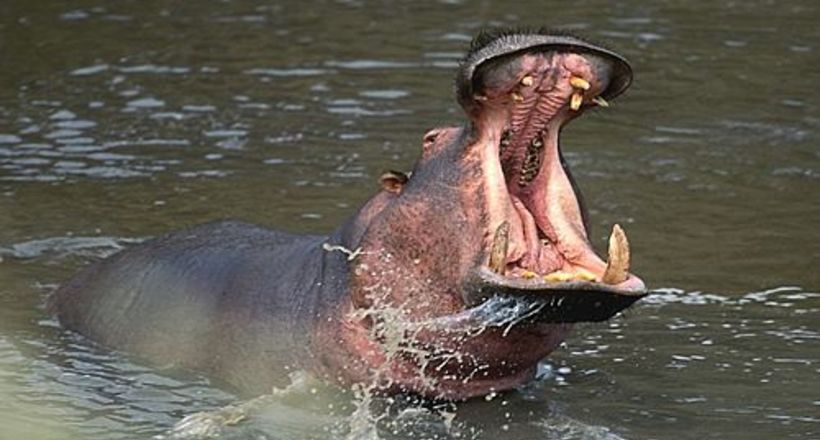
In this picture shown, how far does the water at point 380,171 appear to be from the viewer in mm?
6566

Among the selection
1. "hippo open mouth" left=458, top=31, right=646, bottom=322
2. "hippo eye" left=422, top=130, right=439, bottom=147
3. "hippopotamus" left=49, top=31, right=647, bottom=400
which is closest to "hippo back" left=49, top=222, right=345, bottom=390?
"hippopotamus" left=49, top=31, right=647, bottom=400

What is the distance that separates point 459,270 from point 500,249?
299mm

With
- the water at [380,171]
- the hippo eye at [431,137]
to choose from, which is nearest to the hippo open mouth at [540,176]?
the hippo eye at [431,137]

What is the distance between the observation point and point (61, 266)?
8430mm

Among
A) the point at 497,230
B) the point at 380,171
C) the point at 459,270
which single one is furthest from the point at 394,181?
the point at 380,171

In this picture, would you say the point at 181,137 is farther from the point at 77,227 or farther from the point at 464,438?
the point at 464,438

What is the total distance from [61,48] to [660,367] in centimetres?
608

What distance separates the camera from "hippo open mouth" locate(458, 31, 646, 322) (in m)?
5.67

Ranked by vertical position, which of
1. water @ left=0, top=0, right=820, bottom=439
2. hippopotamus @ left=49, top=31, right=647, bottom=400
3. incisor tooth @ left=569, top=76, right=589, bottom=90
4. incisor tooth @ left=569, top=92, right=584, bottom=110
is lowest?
water @ left=0, top=0, right=820, bottom=439

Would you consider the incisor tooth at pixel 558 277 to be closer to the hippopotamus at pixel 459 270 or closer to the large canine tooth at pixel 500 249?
the hippopotamus at pixel 459 270

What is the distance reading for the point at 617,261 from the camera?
18.5 feet

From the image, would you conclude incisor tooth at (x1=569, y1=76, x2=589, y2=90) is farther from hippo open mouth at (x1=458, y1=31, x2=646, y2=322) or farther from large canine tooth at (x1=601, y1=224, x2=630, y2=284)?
large canine tooth at (x1=601, y1=224, x2=630, y2=284)

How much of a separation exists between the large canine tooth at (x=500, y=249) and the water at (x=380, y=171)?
0.70m

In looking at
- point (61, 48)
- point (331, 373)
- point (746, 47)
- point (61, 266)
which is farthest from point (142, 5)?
point (331, 373)
